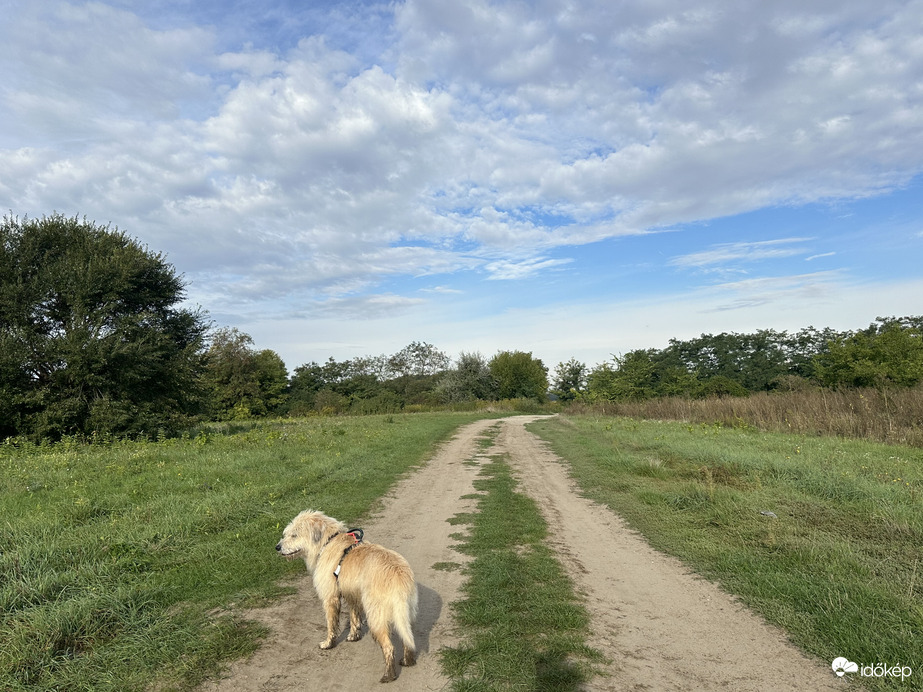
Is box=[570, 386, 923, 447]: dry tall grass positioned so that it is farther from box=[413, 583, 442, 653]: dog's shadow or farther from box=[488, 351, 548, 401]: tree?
box=[488, 351, 548, 401]: tree

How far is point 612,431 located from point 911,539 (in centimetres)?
1402

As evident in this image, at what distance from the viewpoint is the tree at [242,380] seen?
1960 inches

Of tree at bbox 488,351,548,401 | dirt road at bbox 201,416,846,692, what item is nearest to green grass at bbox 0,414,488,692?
dirt road at bbox 201,416,846,692

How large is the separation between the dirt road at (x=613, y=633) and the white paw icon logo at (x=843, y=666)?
67 mm

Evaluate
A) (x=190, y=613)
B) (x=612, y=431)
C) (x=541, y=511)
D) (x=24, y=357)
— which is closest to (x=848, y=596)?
(x=541, y=511)

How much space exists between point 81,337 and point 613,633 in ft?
68.4

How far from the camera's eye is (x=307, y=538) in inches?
170

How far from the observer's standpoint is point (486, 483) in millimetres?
10977

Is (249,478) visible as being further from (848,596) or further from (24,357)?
(24,357)

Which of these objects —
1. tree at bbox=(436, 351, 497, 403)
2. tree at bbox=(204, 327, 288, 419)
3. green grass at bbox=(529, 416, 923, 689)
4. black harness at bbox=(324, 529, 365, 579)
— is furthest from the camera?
tree at bbox=(436, 351, 497, 403)

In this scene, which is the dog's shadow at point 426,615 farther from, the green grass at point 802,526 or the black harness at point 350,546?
the green grass at point 802,526

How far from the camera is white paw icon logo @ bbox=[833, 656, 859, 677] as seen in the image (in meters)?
3.56

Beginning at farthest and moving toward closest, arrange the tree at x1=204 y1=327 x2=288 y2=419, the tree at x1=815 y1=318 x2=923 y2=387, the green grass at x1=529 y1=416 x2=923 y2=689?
1. the tree at x1=204 y1=327 x2=288 y2=419
2. the tree at x1=815 y1=318 x2=923 y2=387
3. the green grass at x1=529 y1=416 x2=923 y2=689

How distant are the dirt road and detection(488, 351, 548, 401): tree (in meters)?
56.6
